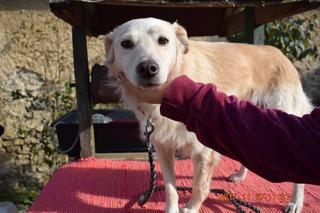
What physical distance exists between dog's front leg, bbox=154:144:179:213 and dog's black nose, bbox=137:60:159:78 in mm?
648

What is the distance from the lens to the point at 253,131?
1152 millimetres

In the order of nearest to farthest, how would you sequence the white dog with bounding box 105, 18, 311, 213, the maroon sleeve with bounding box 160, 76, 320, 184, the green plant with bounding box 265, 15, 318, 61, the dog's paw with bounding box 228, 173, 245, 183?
the maroon sleeve with bounding box 160, 76, 320, 184 → the white dog with bounding box 105, 18, 311, 213 → the dog's paw with bounding box 228, 173, 245, 183 → the green plant with bounding box 265, 15, 318, 61

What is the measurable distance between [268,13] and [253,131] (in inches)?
83.3

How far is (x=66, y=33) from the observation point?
15.6 feet

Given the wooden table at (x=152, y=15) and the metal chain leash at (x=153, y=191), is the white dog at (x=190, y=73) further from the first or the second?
the wooden table at (x=152, y=15)

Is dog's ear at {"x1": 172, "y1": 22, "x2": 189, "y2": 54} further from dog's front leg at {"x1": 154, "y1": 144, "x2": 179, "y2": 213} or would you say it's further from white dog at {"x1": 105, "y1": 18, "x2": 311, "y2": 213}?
dog's front leg at {"x1": 154, "y1": 144, "x2": 179, "y2": 213}

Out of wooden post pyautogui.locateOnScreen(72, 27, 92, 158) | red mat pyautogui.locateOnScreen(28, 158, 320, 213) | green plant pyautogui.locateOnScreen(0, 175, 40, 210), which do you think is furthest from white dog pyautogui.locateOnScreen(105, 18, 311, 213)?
green plant pyautogui.locateOnScreen(0, 175, 40, 210)

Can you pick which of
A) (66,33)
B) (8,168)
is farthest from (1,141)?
(66,33)

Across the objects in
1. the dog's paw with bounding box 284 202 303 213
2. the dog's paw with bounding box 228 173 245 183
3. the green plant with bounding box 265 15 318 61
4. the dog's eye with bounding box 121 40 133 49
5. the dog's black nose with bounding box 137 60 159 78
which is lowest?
the dog's paw with bounding box 228 173 245 183

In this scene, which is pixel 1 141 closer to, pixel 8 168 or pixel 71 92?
pixel 8 168

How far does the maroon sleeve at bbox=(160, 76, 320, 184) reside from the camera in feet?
3.66

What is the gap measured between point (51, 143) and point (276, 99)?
2907 mm

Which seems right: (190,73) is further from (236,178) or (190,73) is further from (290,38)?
(290,38)

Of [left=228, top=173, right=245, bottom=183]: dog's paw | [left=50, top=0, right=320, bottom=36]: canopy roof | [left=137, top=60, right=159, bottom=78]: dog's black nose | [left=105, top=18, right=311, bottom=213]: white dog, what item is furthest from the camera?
[left=228, top=173, right=245, bottom=183]: dog's paw
